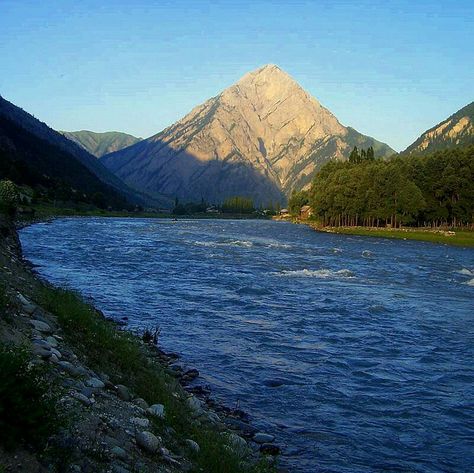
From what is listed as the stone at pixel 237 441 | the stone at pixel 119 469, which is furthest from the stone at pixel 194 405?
the stone at pixel 119 469

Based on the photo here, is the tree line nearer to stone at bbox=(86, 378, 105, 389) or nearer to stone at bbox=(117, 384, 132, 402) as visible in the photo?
stone at bbox=(117, 384, 132, 402)

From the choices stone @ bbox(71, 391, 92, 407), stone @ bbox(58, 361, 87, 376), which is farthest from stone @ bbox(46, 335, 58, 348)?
stone @ bbox(71, 391, 92, 407)

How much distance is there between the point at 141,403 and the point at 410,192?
415ft

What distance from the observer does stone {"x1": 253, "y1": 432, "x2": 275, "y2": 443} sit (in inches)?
528

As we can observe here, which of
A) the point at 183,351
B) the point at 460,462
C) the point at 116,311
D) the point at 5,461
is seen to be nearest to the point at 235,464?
the point at 5,461

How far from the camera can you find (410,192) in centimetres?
12812

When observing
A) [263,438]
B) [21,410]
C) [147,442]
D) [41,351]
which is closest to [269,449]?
[263,438]

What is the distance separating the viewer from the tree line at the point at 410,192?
422 feet

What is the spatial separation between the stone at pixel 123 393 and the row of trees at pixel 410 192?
125 m

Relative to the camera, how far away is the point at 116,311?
27766 millimetres

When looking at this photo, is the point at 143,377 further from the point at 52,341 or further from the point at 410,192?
the point at 410,192

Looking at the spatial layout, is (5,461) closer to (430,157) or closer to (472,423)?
(472,423)

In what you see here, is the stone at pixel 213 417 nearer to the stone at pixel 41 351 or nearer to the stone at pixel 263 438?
the stone at pixel 263 438

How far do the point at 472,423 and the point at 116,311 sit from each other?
1882 centimetres
